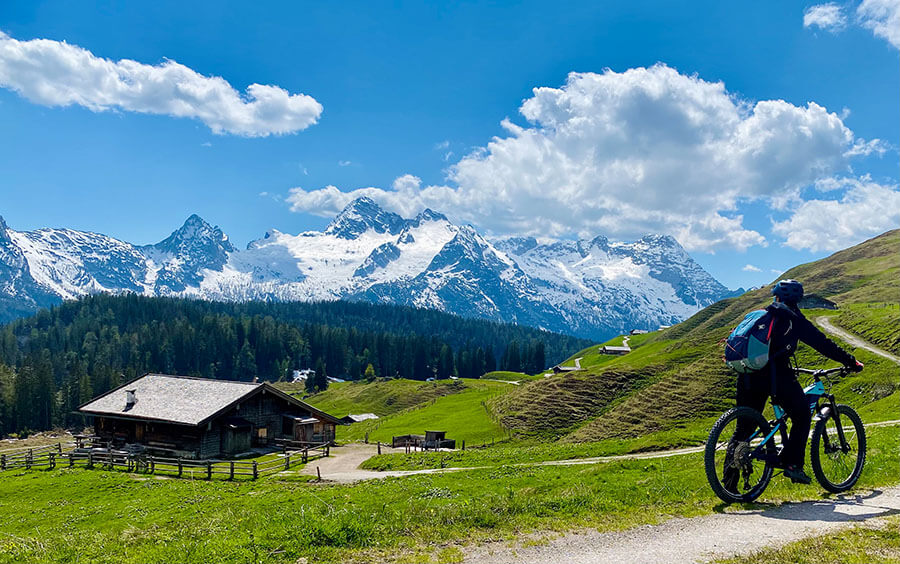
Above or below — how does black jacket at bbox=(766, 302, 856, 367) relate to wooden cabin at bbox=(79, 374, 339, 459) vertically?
above

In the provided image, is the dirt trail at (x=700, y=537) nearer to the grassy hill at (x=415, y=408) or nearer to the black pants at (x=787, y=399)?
the black pants at (x=787, y=399)

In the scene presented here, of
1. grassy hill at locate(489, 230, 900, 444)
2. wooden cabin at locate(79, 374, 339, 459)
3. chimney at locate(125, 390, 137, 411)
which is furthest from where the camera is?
chimney at locate(125, 390, 137, 411)

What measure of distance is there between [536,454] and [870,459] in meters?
25.1

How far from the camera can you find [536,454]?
3850 centimetres

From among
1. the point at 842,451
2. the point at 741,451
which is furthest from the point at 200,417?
the point at 842,451

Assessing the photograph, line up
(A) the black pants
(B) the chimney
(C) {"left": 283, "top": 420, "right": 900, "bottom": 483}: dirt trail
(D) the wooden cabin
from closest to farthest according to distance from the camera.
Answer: (A) the black pants → (C) {"left": 283, "top": 420, "right": 900, "bottom": 483}: dirt trail → (D) the wooden cabin → (B) the chimney

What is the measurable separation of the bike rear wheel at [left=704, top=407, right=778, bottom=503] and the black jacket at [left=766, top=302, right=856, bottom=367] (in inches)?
52.8

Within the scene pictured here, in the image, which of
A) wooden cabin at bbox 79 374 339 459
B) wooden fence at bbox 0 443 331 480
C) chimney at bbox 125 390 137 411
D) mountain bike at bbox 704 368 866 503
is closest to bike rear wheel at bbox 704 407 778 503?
mountain bike at bbox 704 368 866 503

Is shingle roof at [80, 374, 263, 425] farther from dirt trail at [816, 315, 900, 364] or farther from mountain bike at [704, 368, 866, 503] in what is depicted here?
dirt trail at [816, 315, 900, 364]

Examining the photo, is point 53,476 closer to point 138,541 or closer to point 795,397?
point 138,541

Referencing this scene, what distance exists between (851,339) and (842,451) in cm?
6701

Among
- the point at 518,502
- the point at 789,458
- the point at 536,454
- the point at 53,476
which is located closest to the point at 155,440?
the point at 53,476

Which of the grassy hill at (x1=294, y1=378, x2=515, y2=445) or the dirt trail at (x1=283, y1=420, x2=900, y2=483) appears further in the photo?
the grassy hill at (x1=294, y1=378, x2=515, y2=445)

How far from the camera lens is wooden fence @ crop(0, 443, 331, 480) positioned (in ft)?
137
